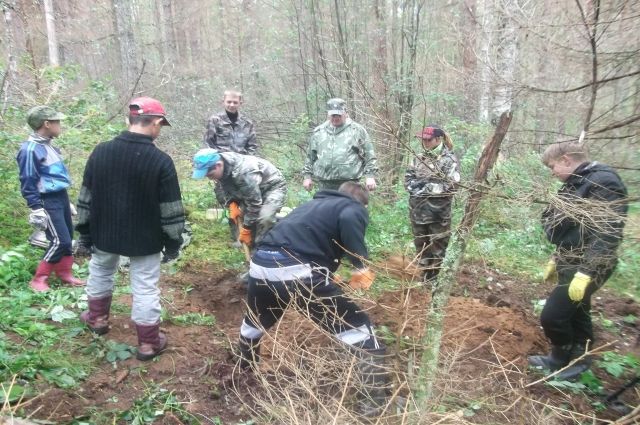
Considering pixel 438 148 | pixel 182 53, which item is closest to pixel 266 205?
pixel 438 148

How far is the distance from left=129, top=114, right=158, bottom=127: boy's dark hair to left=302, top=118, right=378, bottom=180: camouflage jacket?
2720 mm

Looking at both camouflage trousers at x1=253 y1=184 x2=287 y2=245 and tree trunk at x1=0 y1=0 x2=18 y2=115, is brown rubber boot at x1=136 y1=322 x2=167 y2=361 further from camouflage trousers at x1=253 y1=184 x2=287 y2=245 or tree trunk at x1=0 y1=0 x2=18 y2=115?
tree trunk at x1=0 y1=0 x2=18 y2=115

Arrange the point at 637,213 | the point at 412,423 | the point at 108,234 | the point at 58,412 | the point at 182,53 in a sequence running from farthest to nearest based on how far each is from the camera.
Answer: the point at 182,53, the point at 108,234, the point at 637,213, the point at 58,412, the point at 412,423

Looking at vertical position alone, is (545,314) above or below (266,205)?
below

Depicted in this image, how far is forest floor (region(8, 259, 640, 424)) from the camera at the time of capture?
7.29ft

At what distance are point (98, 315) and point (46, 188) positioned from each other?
1.49 metres

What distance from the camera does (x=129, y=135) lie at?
3277mm

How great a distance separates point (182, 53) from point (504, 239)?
17.5 metres

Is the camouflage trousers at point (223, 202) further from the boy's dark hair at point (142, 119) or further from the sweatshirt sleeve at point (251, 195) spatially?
the boy's dark hair at point (142, 119)

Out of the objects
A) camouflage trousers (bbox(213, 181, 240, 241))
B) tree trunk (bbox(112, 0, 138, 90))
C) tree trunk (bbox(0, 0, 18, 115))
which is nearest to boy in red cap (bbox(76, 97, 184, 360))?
camouflage trousers (bbox(213, 181, 240, 241))

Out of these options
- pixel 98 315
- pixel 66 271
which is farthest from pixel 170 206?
pixel 66 271

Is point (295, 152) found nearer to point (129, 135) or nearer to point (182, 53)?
point (129, 135)

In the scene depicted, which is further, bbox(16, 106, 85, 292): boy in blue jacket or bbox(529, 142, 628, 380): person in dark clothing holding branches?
bbox(16, 106, 85, 292): boy in blue jacket

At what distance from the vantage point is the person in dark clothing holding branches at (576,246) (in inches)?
122
